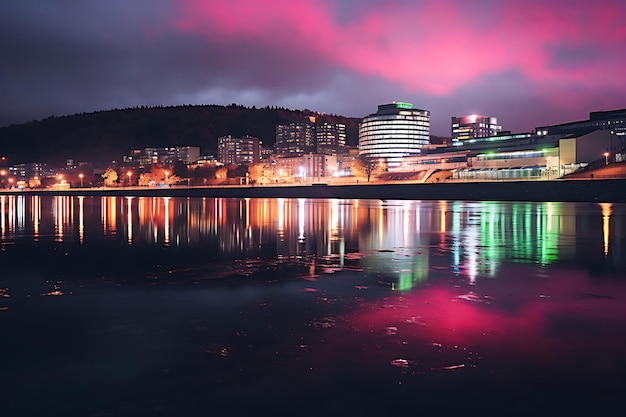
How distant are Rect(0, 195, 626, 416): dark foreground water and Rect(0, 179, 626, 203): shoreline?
74683 mm

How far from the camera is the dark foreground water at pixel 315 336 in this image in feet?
24.3

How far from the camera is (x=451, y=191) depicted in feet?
367

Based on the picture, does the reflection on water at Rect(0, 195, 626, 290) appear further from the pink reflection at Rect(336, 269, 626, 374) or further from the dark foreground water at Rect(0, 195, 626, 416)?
the pink reflection at Rect(336, 269, 626, 374)

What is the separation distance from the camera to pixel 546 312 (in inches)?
482

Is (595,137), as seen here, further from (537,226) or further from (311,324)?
(311,324)

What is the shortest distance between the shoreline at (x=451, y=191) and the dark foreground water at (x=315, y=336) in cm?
7468

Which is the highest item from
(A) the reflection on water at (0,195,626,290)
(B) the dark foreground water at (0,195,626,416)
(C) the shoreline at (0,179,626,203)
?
(C) the shoreline at (0,179,626,203)

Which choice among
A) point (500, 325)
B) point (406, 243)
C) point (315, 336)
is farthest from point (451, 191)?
point (315, 336)

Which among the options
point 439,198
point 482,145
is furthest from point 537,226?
point 482,145

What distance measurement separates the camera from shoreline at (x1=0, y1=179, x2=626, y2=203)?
Result: 8838cm

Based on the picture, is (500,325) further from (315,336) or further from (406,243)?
(406,243)

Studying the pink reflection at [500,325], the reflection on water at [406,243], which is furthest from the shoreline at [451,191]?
the pink reflection at [500,325]

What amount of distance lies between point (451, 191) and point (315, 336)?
4155 inches

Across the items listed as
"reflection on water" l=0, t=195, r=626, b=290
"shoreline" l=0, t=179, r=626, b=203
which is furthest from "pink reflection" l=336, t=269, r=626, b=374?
"shoreline" l=0, t=179, r=626, b=203
